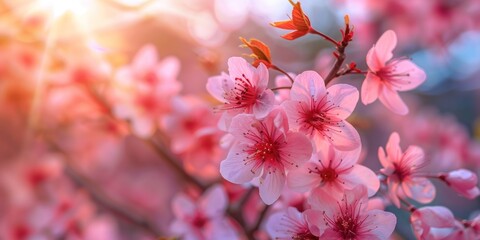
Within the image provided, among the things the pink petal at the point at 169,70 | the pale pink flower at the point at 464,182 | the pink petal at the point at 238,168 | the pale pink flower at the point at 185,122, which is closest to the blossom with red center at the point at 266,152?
the pink petal at the point at 238,168

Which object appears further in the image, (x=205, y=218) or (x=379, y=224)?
(x=205, y=218)

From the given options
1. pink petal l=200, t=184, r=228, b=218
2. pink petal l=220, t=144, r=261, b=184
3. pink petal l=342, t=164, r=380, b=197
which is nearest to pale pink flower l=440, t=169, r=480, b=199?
pink petal l=342, t=164, r=380, b=197

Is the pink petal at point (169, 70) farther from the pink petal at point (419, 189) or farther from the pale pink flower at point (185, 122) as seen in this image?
the pink petal at point (419, 189)

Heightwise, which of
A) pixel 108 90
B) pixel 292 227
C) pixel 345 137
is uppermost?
pixel 345 137

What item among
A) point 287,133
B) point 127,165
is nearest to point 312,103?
point 287,133

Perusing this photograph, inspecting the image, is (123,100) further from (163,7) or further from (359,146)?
(359,146)

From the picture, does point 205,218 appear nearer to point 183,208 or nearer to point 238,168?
point 183,208

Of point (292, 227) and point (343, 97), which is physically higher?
point (343, 97)

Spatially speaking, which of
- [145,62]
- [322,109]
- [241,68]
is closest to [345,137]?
[322,109]
